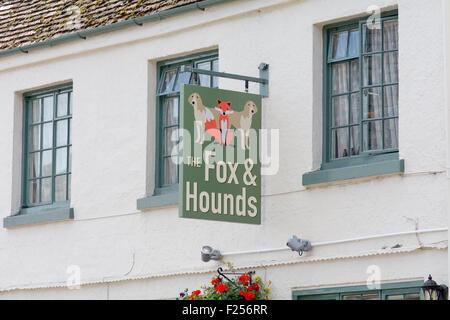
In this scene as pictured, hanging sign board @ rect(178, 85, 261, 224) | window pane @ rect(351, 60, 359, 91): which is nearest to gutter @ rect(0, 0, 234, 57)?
hanging sign board @ rect(178, 85, 261, 224)

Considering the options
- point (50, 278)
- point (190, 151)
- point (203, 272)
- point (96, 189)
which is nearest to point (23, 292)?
point (50, 278)

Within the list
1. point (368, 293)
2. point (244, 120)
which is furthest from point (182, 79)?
point (368, 293)

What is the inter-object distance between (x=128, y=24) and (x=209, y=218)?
3.85 meters

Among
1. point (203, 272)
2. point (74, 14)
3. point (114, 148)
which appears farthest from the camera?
point (74, 14)

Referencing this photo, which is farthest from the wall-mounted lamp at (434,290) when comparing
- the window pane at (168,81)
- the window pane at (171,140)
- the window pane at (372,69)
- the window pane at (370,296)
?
the window pane at (168,81)

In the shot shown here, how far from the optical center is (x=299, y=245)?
15.2 metres

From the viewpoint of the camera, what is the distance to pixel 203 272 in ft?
53.2

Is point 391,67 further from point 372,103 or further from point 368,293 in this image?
point 368,293

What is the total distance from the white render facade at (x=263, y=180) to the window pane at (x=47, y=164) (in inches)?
17.8

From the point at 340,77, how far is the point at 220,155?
182 cm

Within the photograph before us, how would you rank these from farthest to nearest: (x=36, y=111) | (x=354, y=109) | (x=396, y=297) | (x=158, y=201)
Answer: (x=36, y=111), (x=158, y=201), (x=354, y=109), (x=396, y=297)

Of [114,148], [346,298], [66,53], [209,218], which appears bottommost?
[346,298]

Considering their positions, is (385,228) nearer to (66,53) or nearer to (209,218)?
(209,218)

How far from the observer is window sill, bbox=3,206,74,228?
17891 millimetres
